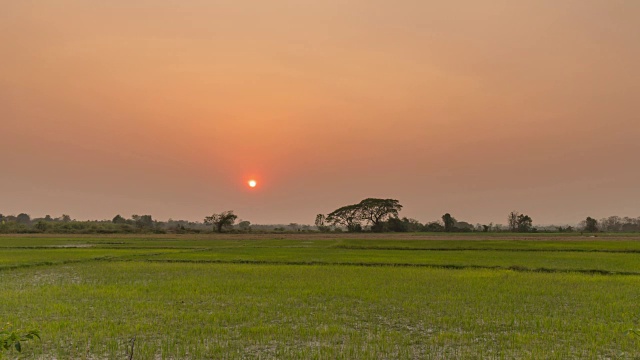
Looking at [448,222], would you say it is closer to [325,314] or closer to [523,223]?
[523,223]

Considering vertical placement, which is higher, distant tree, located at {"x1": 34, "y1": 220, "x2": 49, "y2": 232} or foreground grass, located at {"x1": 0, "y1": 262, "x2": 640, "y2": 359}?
distant tree, located at {"x1": 34, "y1": 220, "x2": 49, "y2": 232}

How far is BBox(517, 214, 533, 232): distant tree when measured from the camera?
76.6 metres

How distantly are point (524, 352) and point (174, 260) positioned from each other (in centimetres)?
1870

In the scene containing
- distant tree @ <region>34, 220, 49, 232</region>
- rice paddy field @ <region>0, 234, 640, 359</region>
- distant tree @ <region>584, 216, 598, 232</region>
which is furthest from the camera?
Answer: distant tree @ <region>584, 216, 598, 232</region>

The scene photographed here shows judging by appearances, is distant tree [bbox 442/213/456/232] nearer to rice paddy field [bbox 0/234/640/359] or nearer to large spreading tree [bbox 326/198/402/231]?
large spreading tree [bbox 326/198/402/231]

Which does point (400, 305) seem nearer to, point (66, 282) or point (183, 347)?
point (183, 347)

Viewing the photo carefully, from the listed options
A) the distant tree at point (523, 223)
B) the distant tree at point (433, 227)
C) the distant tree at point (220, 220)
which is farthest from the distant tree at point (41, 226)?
the distant tree at point (523, 223)

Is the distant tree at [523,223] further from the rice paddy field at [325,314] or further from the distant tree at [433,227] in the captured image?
the rice paddy field at [325,314]

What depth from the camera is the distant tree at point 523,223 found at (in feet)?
251

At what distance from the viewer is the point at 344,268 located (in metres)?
17.9

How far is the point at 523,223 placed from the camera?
3063 inches

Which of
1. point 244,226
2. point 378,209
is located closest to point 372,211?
point 378,209

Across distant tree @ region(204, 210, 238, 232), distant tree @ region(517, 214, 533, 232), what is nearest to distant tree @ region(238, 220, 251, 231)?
distant tree @ region(204, 210, 238, 232)

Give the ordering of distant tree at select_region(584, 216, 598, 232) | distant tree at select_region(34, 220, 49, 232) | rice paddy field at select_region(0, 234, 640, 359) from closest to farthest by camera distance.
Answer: rice paddy field at select_region(0, 234, 640, 359) → distant tree at select_region(34, 220, 49, 232) → distant tree at select_region(584, 216, 598, 232)
